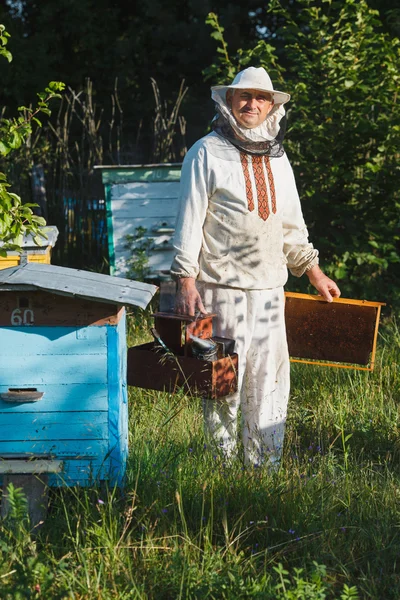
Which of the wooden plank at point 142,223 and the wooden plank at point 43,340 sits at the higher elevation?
the wooden plank at point 43,340

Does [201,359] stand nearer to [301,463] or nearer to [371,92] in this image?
[301,463]

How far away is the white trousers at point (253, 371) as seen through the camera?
377cm

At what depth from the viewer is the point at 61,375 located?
3059 mm

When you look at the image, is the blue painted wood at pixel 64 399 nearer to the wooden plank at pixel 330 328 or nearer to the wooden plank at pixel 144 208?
the wooden plank at pixel 330 328

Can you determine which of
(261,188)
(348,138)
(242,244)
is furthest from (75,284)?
(348,138)

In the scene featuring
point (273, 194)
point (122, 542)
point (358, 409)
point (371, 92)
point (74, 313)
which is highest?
point (371, 92)

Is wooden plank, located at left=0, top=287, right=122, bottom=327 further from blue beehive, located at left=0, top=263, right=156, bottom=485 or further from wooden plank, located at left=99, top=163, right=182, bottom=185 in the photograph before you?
wooden plank, located at left=99, top=163, right=182, bottom=185

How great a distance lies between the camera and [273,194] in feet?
12.5

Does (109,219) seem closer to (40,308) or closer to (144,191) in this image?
(144,191)

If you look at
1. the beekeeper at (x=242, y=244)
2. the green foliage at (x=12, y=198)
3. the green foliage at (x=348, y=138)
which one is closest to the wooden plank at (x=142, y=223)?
the green foliage at (x=348, y=138)

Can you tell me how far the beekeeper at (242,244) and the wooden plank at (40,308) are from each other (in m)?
0.74

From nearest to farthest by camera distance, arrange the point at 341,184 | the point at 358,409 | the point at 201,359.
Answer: the point at 201,359, the point at 358,409, the point at 341,184

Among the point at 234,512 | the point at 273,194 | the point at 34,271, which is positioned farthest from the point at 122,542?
the point at 273,194

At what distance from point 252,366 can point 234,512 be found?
905mm
